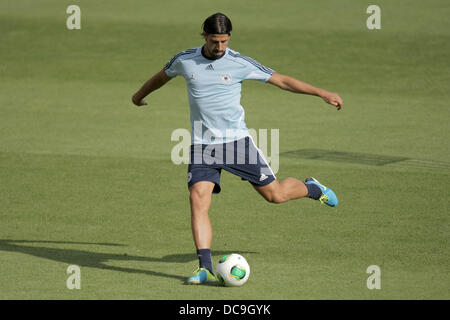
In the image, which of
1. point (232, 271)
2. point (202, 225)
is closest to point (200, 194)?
point (202, 225)

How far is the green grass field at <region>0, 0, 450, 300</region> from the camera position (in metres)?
8.84

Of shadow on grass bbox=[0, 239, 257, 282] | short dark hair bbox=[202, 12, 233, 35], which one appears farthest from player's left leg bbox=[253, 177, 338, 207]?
short dark hair bbox=[202, 12, 233, 35]

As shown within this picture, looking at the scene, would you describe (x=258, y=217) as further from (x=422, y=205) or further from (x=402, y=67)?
(x=402, y=67)

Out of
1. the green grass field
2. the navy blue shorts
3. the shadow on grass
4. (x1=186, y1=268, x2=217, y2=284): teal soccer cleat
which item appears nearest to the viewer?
(x1=186, y1=268, x2=217, y2=284): teal soccer cleat

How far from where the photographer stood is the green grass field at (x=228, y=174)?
884 centimetres

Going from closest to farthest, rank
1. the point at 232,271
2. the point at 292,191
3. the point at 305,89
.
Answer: the point at 232,271
the point at 305,89
the point at 292,191

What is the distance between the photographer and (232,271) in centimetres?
817

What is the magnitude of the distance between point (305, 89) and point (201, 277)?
82.5 inches

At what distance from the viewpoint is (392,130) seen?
17.3 meters

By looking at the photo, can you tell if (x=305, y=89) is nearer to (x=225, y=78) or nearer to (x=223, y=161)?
(x=225, y=78)

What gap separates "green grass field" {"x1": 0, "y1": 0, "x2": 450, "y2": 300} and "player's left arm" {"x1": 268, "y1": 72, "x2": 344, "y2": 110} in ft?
5.38

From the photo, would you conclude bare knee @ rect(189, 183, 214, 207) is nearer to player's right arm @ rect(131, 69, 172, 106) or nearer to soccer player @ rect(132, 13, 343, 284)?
soccer player @ rect(132, 13, 343, 284)

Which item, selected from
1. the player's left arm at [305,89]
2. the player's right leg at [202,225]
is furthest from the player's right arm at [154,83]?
the player's right leg at [202,225]
